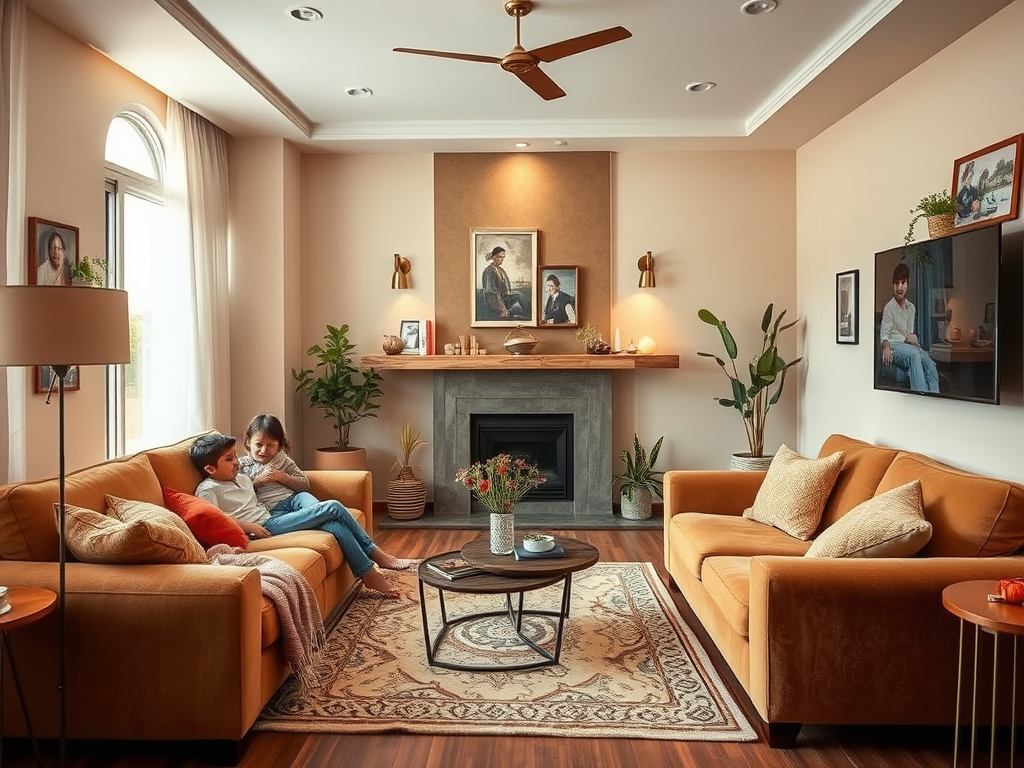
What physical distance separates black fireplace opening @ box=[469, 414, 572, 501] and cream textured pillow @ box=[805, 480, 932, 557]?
338cm

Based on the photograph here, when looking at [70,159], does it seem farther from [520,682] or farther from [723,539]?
[723,539]

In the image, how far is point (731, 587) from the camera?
3037 millimetres

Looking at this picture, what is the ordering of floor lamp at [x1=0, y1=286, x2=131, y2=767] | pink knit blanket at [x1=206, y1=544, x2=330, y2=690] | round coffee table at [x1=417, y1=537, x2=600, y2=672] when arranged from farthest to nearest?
round coffee table at [x1=417, y1=537, x2=600, y2=672] < pink knit blanket at [x1=206, y1=544, x2=330, y2=690] < floor lamp at [x1=0, y1=286, x2=131, y2=767]

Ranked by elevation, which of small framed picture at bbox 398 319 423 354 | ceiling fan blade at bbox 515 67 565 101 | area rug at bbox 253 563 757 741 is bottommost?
area rug at bbox 253 563 757 741

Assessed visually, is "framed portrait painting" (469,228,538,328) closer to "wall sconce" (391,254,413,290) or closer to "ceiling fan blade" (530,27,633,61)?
"wall sconce" (391,254,413,290)

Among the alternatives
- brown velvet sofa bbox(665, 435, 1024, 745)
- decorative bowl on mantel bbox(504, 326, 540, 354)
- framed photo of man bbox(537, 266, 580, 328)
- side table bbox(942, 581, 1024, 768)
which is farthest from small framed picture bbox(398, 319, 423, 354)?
side table bbox(942, 581, 1024, 768)

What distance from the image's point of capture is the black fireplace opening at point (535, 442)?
6.34m

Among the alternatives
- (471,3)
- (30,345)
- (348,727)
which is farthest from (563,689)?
(471,3)

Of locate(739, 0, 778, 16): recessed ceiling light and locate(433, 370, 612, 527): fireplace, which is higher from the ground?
locate(739, 0, 778, 16): recessed ceiling light

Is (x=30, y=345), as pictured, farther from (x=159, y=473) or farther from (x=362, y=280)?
(x=362, y=280)

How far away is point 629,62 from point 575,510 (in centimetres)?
330

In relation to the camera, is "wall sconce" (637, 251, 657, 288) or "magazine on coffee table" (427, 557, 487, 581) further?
"wall sconce" (637, 251, 657, 288)

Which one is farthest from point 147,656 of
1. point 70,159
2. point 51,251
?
point 70,159

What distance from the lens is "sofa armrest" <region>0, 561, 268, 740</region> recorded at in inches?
99.4
